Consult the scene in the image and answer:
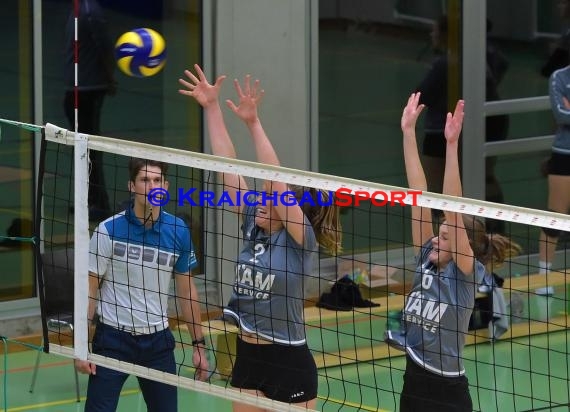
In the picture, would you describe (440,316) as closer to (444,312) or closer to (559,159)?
(444,312)

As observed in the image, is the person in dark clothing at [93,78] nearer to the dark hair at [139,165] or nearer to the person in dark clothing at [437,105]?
the person in dark clothing at [437,105]

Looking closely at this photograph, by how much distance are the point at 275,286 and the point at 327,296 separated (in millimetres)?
4285

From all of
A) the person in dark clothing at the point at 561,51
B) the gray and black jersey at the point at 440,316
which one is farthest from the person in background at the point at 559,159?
the gray and black jersey at the point at 440,316

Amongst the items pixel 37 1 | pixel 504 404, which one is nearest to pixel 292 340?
pixel 504 404

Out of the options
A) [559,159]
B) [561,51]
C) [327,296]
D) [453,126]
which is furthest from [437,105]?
[453,126]

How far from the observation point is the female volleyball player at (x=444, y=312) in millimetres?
6719

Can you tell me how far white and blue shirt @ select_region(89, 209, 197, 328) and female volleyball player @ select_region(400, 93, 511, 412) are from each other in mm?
1450

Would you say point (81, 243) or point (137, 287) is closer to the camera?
point (81, 243)

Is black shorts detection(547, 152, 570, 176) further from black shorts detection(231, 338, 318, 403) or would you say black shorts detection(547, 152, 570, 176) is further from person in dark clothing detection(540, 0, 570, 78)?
black shorts detection(231, 338, 318, 403)

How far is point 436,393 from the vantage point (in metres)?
6.79

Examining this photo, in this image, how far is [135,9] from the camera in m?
11.2

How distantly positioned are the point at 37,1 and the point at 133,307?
12.6ft

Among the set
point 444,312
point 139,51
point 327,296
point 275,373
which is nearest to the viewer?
point 444,312

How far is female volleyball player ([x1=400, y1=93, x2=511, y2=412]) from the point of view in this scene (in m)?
6.72
